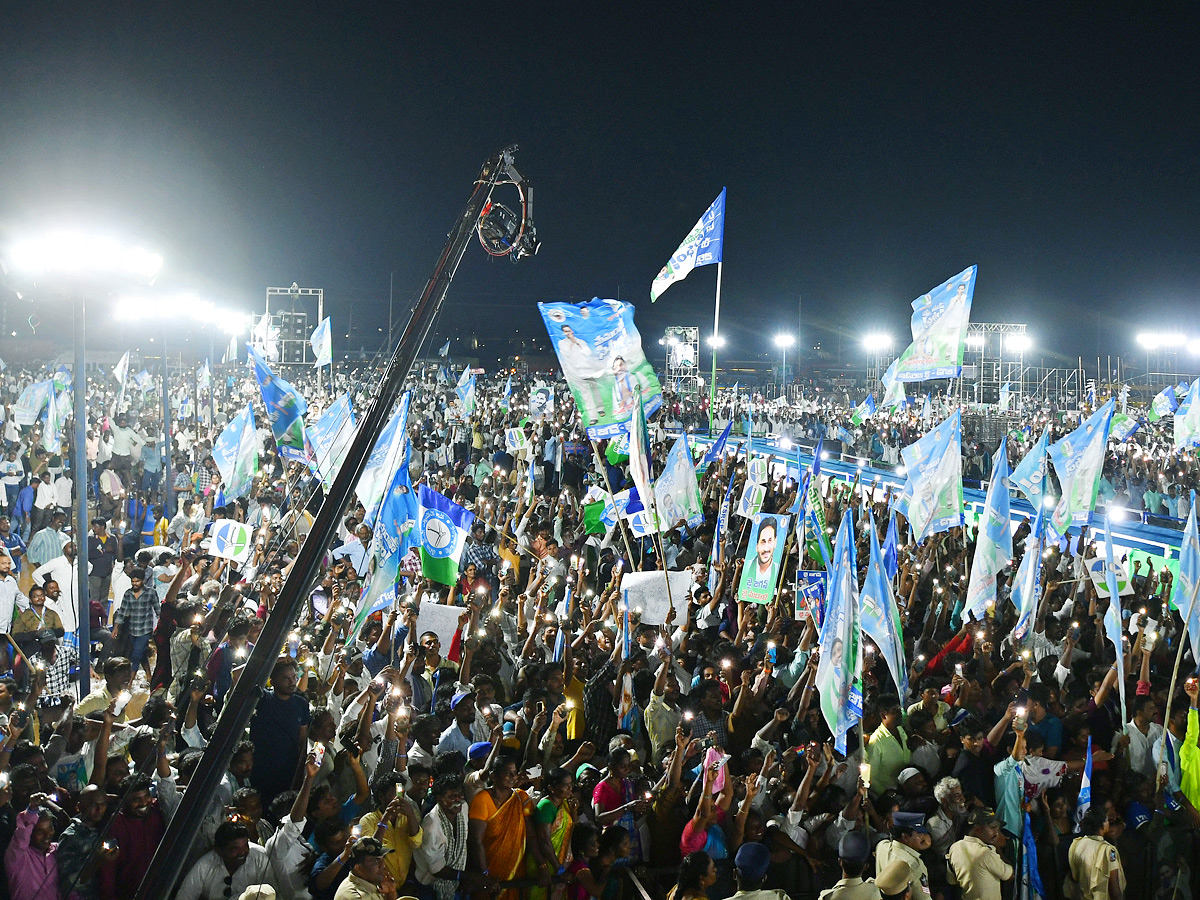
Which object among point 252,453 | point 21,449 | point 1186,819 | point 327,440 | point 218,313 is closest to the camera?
point 1186,819

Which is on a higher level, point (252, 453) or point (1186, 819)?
point (252, 453)

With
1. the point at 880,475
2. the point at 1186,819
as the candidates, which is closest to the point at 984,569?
the point at 1186,819

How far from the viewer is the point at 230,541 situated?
34.1 feet

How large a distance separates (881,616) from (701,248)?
864cm

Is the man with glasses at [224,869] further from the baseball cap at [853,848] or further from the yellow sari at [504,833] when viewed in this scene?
the baseball cap at [853,848]

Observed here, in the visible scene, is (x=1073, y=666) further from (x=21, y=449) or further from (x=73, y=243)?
(x=21, y=449)

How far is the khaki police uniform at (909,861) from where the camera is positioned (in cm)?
531

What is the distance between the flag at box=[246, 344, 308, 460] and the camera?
37.5 ft

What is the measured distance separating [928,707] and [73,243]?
8.69 metres

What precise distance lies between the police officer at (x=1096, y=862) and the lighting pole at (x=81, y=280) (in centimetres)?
758

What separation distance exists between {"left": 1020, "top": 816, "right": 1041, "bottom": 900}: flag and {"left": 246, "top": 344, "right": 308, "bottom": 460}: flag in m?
9.32

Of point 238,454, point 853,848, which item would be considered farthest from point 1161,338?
point 853,848

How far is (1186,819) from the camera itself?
6.29 meters

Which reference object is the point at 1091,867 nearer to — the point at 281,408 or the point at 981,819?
the point at 981,819
